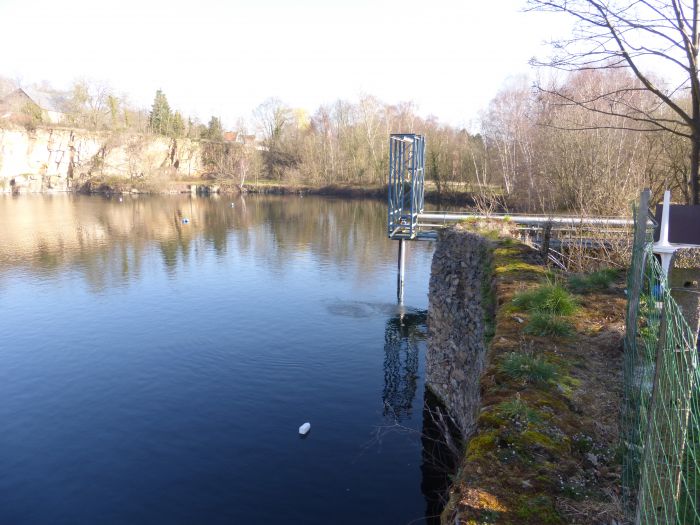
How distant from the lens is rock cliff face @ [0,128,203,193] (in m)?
71.3

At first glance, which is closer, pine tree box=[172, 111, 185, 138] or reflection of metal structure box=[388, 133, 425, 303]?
reflection of metal structure box=[388, 133, 425, 303]

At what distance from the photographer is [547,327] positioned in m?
6.68

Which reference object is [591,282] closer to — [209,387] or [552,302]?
[552,302]

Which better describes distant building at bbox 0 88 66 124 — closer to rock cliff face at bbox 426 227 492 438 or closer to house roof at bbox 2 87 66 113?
house roof at bbox 2 87 66 113

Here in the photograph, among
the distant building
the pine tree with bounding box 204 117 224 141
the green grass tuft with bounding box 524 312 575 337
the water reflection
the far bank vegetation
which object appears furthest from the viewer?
the pine tree with bounding box 204 117 224 141

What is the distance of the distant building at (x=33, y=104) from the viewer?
77056 millimetres

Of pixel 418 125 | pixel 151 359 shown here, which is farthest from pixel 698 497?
pixel 418 125

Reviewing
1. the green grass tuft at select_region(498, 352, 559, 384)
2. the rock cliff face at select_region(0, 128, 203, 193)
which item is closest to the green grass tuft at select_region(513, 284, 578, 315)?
the green grass tuft at select_region(498, 352, 559, 384)

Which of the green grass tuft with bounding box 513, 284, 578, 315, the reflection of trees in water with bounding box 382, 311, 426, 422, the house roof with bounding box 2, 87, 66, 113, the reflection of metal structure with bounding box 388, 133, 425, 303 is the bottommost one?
the reflection of trees in water with bounding box 382, 311, 426, 422

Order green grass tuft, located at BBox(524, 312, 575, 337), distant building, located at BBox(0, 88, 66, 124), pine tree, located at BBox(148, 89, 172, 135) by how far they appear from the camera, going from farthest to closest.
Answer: pine tree, located at BBox(148, 89, 172, 135) < distant building, located at BBox(0, 88, 66, 124) < green grass tuft, located at BBox(524, 312, 575, 337)

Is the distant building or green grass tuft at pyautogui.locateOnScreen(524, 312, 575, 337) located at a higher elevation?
the distant building

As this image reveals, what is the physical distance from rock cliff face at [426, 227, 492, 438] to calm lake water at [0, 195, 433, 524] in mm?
1312

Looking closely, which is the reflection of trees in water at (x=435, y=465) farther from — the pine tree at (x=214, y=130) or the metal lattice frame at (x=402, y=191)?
the pine tree at (x=214, y=130)

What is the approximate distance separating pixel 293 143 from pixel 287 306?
199 ft
